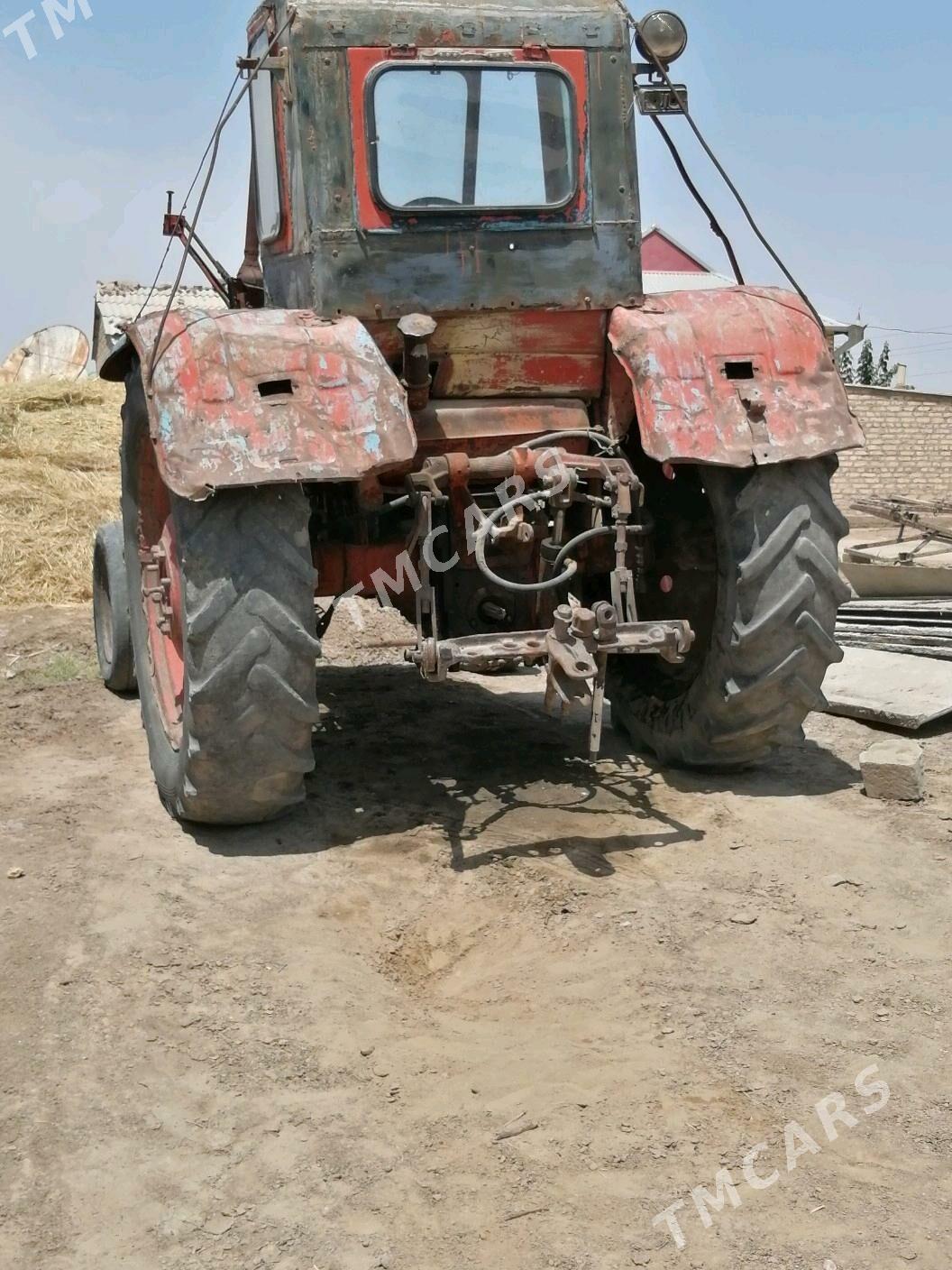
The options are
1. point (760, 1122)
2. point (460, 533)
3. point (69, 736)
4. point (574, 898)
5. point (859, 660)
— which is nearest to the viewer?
point (760, 1122)

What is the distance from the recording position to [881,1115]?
9.81 feet

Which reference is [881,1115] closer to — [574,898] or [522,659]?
[574,898]

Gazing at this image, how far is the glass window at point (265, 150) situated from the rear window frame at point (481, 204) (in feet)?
1.63

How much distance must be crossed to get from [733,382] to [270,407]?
1.57 m

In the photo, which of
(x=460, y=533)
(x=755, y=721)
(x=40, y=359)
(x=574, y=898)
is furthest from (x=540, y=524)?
(x=40, y=359)

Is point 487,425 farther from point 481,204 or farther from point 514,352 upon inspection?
point 481,204

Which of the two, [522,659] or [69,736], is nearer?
[522,659]

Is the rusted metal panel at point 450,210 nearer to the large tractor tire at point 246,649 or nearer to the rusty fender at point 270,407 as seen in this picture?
the rusty fender at point 270,407

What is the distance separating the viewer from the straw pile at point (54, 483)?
903 centimetres

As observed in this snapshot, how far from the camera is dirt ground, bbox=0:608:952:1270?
2.67 m

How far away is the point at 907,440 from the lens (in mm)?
22062

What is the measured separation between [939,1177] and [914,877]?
1.67 metres

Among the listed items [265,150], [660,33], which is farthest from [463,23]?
[265,150]

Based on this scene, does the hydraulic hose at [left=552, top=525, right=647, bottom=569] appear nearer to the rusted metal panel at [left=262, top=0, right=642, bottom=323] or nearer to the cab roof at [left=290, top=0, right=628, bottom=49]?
the rusted metal panel at [left=262, top=0, right=642, bottom=323]
